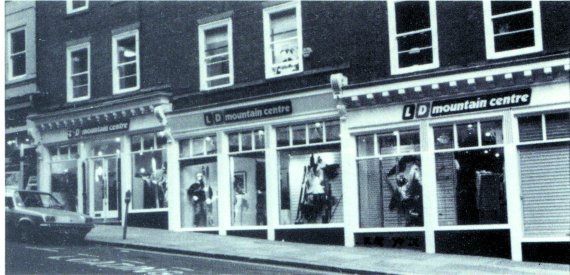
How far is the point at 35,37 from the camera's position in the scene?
18.8m

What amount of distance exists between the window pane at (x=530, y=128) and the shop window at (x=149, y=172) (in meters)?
10.1

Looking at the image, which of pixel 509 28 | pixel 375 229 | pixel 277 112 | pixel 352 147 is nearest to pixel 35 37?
pixel 277 112

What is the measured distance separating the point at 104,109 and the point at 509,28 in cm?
1187

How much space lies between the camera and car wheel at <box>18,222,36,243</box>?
14492mm

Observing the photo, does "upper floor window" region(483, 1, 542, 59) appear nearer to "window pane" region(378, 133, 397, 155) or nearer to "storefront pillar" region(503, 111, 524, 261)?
"storefront pillar" region(503, 111, 524, 261)

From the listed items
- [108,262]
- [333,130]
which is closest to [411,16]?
[333,130]

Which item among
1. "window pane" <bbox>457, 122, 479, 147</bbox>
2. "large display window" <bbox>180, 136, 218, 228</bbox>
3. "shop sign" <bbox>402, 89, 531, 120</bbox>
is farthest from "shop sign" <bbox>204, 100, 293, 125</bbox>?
"window pane" <bbox>457, 122, 479, 147</bbox>

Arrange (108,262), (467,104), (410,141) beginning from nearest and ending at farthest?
(108,262), (467,104), (410,141)

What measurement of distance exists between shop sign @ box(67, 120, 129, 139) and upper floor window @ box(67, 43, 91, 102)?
952mm

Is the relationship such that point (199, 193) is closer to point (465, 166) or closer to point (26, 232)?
point (26, 232)

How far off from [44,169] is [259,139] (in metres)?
7.61

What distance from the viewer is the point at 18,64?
61.4 feet

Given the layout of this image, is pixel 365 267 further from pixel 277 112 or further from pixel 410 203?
pixel 277 112

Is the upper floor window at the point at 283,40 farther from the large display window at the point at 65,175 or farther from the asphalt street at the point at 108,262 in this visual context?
the large display window at the point at 65,175
